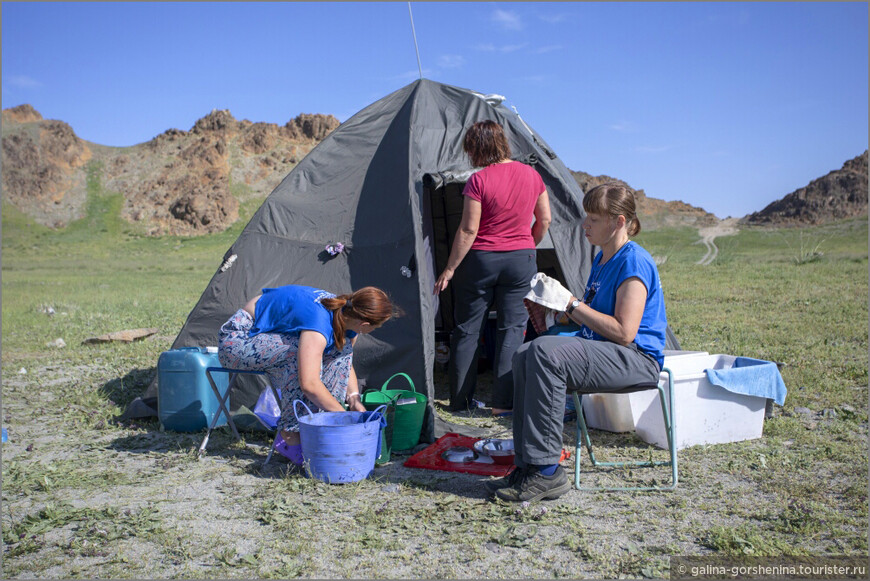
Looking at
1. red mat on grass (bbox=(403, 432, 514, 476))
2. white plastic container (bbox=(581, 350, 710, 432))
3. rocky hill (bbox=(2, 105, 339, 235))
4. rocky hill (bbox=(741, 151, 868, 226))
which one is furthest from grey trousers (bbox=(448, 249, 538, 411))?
rocky hill (bbox=(741, 151, 868, 226))

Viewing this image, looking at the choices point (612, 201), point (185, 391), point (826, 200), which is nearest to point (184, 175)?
point (185, 391)

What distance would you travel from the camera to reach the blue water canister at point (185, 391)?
4.39 m

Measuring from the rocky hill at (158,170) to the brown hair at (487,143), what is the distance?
4868 centimetres

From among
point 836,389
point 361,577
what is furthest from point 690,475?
point 836,389

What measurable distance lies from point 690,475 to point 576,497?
2.22 ft

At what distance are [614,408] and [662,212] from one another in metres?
81.3

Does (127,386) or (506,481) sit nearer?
(506,481)

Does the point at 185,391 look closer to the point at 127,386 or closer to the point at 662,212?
the point at 127,386

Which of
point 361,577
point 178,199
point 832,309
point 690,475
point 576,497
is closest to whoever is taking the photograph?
point 361,577

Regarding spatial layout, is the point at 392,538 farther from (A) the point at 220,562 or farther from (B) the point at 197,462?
(B) the point at 197,462

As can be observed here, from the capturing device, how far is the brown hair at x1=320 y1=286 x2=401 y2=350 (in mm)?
3490

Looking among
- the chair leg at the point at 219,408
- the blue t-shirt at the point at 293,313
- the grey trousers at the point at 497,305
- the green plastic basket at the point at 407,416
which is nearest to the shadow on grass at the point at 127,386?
the chair leg at the point at 219,408

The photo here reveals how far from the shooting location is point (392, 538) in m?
2.84

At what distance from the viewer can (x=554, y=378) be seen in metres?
2.99
